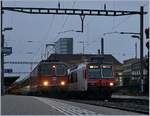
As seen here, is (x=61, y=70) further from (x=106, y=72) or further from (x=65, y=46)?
(x=65, y=46)

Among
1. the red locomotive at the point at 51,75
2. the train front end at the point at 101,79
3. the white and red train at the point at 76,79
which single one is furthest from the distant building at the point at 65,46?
the train front end at the point at 101,79

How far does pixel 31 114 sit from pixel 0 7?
26.1 m

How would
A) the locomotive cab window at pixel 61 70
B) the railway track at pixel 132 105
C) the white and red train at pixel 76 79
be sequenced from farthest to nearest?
the locomotive cab window at pixel 61 70, the white and red train at pixel 76 79, the railway track at pixel 132 105

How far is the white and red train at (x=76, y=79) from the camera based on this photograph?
4328 centimetres

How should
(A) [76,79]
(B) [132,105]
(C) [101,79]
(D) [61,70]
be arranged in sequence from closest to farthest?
(B) [132,105]
(C) [101,79]
(A) [76,79]
(D) [61,70]

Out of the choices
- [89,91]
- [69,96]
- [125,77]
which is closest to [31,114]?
[89,91]

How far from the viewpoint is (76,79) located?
48219mm

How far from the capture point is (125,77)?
88438 millimetres

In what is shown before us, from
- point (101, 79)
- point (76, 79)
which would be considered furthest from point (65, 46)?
point (101, 79)

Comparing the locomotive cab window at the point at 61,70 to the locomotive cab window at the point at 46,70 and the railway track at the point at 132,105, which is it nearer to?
the locomotive cab window at the point at 46,70

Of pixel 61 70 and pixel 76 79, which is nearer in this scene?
pixel 76 79

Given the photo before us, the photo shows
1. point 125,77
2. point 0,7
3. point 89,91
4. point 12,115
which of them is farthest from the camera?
point 125,77

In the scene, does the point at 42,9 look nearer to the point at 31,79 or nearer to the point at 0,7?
the point at 0,7

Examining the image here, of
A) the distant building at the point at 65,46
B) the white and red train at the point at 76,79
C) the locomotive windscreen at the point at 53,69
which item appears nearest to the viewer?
the white and red train at the point at 76,79
